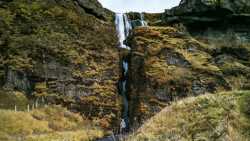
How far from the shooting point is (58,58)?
70.9 m

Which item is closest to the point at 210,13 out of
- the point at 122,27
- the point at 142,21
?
the point at 142,21

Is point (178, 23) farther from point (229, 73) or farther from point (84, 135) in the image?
point (84, 135)

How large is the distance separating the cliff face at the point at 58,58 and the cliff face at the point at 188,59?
447cm

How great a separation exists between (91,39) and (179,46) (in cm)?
1548

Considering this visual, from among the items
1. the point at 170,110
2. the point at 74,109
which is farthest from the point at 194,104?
the point at 74,109

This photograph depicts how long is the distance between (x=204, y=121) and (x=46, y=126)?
142 ft

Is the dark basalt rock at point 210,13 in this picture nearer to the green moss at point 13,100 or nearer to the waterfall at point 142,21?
the waterfall at point 142,21

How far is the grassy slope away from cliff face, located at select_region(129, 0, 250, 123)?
50.2m

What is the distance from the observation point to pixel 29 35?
71562 millimetres

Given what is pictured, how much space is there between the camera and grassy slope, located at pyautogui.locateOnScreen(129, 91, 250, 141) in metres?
14.5

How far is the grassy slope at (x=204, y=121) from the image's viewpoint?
14.5 m

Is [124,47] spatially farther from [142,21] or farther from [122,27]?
[142,21]

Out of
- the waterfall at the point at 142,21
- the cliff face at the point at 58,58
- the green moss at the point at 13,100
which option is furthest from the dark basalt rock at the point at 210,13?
the green moss at the point at 13,100

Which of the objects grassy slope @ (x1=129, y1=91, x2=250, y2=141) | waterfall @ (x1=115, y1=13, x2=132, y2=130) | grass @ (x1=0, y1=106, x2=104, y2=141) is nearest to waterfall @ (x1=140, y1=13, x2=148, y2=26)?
waterfall @ (x1=115, y1=13, x2=132, y2=130)
